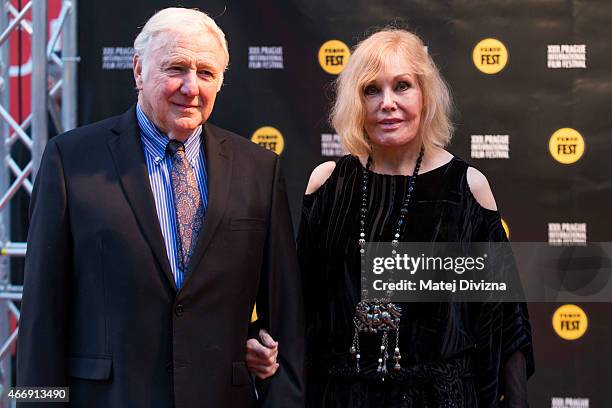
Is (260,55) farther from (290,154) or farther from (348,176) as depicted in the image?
(348,176)

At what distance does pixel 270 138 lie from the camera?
146 inches

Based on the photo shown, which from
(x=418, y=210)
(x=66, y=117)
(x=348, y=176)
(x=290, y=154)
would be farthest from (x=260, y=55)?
(x=418, y=210)

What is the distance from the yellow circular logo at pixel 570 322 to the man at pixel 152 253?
1754 millimetres

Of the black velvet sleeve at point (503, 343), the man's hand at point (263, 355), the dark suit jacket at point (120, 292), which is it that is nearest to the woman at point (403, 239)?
the black velvet sleeve at point (503, 343)

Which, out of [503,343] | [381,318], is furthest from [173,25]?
[503,343]

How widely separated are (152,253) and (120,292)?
0.14 m

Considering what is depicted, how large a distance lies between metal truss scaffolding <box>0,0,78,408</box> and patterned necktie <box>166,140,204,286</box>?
144 centimetres

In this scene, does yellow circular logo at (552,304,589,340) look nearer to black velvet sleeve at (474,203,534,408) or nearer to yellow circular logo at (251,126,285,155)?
black velvet sleeve at (474,203,534,408)

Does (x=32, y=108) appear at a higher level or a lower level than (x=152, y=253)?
higher

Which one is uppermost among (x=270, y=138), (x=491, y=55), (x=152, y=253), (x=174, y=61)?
(x=491, y=55)

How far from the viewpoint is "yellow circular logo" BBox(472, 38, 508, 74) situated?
3.60 meters

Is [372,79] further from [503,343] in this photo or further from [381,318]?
[503,343]

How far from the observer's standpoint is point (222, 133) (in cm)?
246

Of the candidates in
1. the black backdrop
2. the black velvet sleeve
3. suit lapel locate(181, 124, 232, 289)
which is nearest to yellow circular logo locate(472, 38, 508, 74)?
the black backdrop
